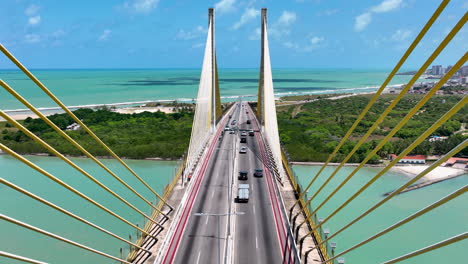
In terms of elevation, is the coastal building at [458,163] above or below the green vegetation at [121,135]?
below

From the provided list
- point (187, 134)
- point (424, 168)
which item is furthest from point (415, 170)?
point (187, 134)

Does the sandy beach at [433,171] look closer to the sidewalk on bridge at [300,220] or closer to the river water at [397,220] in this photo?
the river water at [397,220]

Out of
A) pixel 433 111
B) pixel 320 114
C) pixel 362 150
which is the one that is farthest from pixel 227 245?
pixel 433 111


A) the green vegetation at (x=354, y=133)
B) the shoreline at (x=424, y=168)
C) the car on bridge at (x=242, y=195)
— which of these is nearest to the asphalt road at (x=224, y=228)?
the car on bridge at (x=242, y=195)

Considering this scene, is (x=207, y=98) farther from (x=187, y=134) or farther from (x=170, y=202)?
(x=170, y=202)

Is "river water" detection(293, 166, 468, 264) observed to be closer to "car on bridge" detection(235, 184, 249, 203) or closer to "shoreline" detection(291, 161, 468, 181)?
"shoreline" detection(291, 161, 468, 181)

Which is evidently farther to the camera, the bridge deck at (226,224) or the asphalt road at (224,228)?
the bridge deck at (226,224)

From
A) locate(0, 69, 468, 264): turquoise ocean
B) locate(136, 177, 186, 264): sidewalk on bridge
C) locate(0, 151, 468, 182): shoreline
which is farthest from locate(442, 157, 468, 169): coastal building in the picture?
locate(136, 177, 186, 264): sidewalk on bridge
